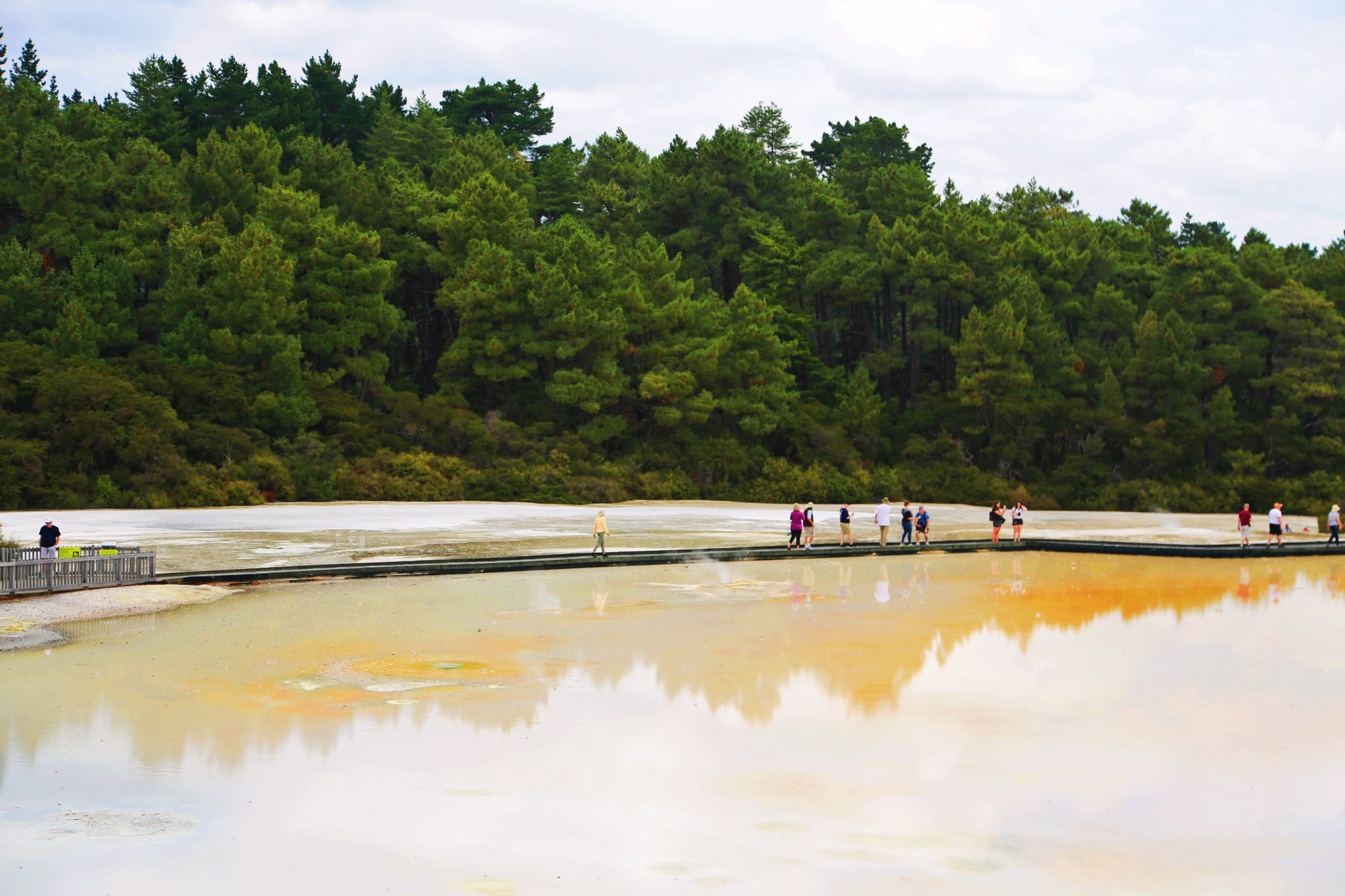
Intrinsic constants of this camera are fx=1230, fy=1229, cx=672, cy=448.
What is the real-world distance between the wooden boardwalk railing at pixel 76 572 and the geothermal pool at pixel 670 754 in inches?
97.2

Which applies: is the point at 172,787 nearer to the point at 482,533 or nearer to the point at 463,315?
the point at 482,533

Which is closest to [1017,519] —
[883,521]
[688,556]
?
[883,521]

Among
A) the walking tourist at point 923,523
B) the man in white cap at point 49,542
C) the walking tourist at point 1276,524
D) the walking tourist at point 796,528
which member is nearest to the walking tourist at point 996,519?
the walking tourist at point 923,523

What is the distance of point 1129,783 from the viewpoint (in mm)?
11039

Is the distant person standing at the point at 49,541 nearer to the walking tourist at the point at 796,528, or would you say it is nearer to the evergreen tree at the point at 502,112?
the walking tourist at the point at 796,528

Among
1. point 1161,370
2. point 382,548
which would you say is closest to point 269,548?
point 382,548

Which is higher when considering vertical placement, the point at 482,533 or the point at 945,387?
the point at 945,387

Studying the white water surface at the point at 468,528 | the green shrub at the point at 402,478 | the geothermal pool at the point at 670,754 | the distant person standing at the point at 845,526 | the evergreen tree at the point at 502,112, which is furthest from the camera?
the evergreen tree at the point at 502,112

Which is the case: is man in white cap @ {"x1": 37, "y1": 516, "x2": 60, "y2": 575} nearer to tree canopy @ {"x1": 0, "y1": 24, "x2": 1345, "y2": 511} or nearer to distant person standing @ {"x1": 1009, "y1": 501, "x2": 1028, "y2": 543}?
tree canopy @ {"x1": 0, "y1": 24, "x2": 1345, "y2": 511}

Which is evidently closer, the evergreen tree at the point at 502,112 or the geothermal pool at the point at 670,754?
the geothermal pool at the point at 670,754

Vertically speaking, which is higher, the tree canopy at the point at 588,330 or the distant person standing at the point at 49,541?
the tree canopy at the point at 588,330

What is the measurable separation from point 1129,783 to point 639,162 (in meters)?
62.1

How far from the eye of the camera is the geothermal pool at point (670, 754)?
29.7ft

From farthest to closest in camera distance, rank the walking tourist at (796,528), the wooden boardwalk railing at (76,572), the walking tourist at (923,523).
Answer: the walking tourist at (923,523), the walking tourist at (796,528), the wooden boardwalk railing at (76,572)
